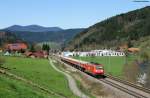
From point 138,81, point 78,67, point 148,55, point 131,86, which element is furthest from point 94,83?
point 148,55

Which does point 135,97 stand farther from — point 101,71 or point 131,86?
point 101,71

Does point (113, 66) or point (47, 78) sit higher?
point (47, 78)

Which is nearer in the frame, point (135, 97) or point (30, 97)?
point (30, 97)

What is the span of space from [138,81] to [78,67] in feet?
112

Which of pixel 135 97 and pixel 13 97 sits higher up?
pixel 13 97

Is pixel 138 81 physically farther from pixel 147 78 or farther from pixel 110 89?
pixel 110 89

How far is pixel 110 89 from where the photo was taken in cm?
5425

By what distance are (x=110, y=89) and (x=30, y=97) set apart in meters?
33.1

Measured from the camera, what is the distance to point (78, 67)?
339 feet

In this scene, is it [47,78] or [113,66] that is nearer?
[47,78]

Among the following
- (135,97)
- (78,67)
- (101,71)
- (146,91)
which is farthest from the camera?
(78,67)

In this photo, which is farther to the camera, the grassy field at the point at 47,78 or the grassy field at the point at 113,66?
the grassy field at the point at 113,66

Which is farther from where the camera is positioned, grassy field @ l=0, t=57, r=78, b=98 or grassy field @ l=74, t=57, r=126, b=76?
grassy field @ l=74, t=57, r=126, b=76

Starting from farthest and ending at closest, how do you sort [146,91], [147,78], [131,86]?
[147,78] < [131,86] < [146,91]
